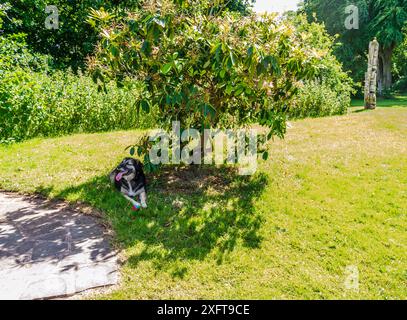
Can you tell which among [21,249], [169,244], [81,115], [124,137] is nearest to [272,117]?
[169,244]

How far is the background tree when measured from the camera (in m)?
24.4

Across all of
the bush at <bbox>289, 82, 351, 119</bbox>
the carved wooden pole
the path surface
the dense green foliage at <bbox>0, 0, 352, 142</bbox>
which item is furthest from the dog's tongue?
the carved wooden pole

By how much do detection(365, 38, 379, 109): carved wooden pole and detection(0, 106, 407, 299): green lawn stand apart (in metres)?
6.67

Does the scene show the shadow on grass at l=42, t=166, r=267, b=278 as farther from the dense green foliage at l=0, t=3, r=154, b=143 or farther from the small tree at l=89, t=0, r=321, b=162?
the dense green foliage at l=0, t=3, r=154, b=143

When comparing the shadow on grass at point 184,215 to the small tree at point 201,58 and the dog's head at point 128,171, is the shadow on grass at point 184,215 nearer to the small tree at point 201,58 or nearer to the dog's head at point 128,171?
the dog's head at point 128,171

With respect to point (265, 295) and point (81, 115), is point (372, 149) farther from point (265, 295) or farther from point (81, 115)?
point (81, 115)

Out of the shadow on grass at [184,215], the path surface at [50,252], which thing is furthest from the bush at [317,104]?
the path surface at [50,252]

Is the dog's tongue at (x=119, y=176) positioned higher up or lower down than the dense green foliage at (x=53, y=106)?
lower down

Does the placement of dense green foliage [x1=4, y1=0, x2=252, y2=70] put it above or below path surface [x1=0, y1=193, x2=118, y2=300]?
above

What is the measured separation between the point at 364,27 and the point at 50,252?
2950cm

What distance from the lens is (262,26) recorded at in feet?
18.0

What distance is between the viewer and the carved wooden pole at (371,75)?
45.2ft

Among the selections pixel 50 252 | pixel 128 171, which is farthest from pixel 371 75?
pixel 50 252

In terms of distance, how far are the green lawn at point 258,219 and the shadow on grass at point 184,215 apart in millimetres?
17
